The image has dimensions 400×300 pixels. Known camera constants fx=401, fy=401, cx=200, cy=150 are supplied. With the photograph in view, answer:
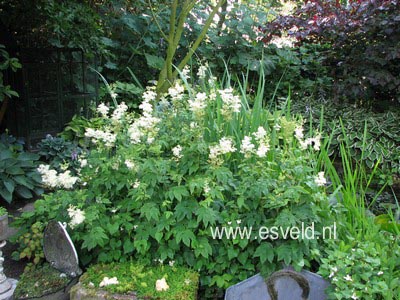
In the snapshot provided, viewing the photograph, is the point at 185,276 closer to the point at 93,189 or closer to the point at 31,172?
the point at 93,189

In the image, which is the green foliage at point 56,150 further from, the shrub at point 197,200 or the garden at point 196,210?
the shrub at point 197,200

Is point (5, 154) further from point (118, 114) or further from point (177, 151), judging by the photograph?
point (177, 151)

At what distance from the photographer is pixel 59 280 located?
2102 millimetres

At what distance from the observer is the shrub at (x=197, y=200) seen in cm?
197

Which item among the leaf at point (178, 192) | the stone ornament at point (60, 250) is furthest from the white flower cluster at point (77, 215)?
the leaf at point (178, 192)

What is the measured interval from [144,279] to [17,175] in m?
1.75

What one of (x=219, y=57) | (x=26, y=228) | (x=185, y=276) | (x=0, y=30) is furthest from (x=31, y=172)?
(x=219, y=57)

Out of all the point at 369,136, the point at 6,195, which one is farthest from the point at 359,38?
the point at 6,195

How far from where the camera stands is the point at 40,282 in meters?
2.09

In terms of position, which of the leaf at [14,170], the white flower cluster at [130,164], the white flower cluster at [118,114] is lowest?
the leaf at [14,170]

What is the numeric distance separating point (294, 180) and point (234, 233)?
408mm

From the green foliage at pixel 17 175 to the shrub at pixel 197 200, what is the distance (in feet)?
3.18

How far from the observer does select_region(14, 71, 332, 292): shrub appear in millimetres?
1973

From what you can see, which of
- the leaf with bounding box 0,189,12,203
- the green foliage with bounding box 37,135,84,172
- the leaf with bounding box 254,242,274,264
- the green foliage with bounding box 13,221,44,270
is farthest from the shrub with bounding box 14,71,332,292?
the green foliage with bounding box 37,135,84,172
